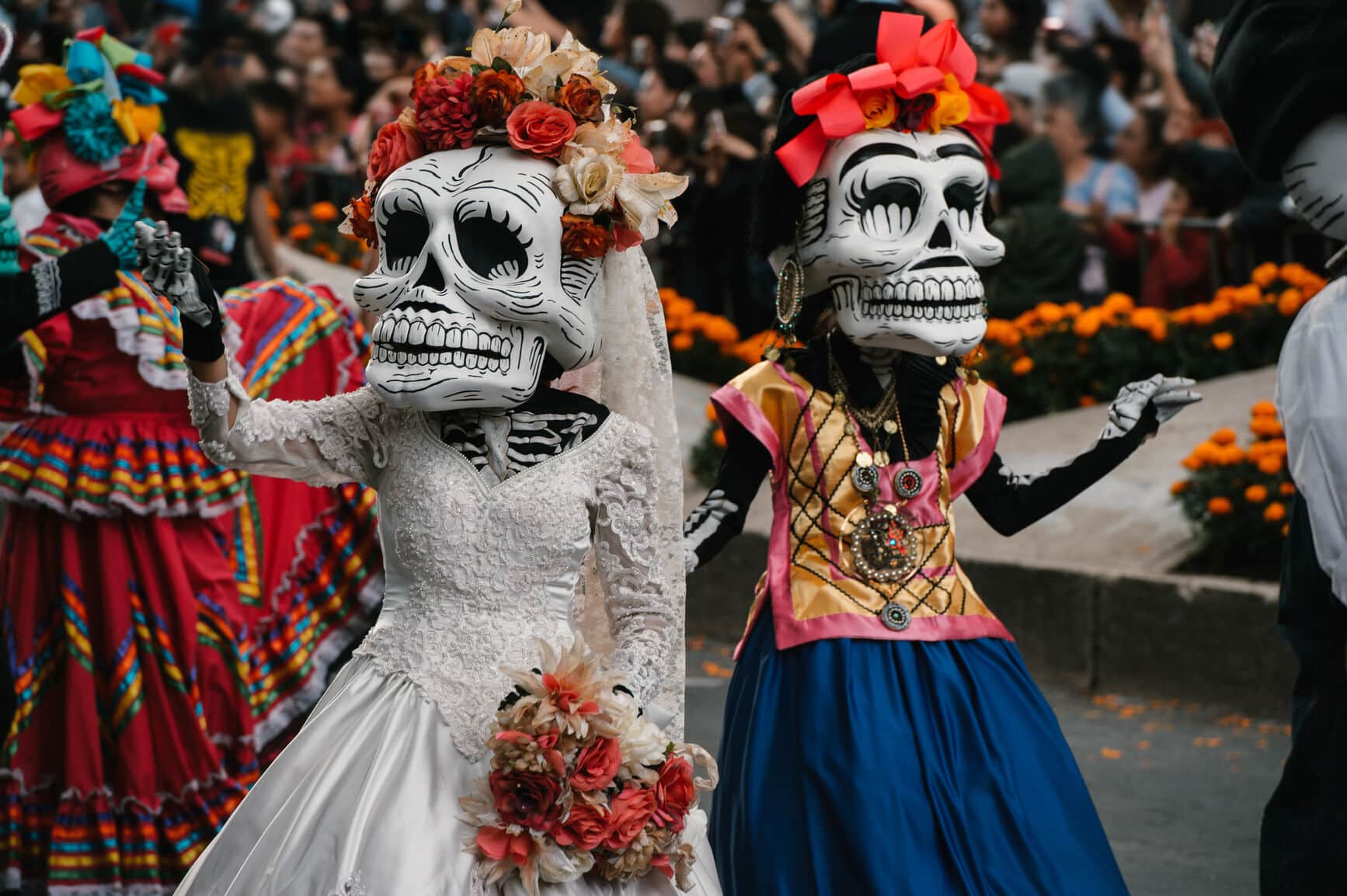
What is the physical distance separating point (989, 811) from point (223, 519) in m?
2.78

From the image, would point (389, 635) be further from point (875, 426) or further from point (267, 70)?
point (267, 70)

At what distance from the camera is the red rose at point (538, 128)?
12.2 ft

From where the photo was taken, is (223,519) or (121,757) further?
(223,519)

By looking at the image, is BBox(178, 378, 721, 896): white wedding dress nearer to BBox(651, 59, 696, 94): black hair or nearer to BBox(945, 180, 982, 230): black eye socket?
BBox(945, 180, 982, 230): black eye socket

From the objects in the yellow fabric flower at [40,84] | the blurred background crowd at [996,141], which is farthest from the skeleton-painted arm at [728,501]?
the blurred background crowd at [996,141]

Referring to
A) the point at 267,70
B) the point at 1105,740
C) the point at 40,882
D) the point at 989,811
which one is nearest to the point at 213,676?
the point at 40,882

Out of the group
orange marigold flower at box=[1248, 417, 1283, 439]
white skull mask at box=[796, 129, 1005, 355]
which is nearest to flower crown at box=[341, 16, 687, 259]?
white skull mask at box=[796, 129, 1005, 355]

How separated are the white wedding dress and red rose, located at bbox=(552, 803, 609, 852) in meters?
0.12

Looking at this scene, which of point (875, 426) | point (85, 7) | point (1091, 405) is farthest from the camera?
point (85, 7)

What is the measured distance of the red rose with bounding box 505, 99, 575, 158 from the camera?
371 cm

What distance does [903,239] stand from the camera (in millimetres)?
4426

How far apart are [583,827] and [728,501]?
1269mm

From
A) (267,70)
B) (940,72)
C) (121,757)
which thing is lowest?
(121,757)

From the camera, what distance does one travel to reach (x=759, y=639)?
4562mm
